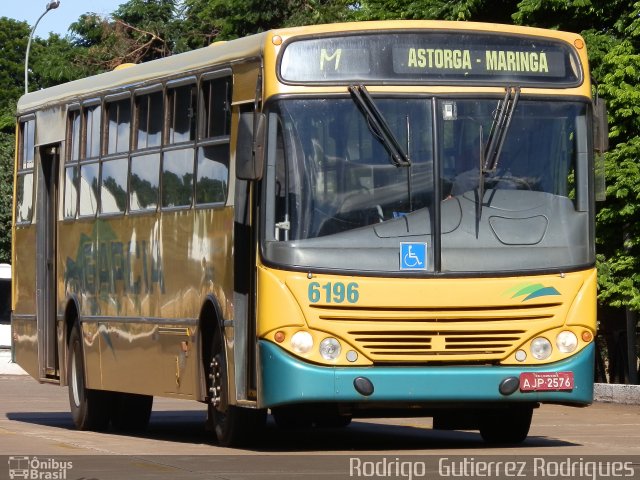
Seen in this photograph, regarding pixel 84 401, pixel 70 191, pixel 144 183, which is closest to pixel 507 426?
pixel 144 183

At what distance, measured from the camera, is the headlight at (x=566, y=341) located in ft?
47.4

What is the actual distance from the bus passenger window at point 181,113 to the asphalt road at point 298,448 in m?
2.63

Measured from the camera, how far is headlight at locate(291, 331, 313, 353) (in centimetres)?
1395

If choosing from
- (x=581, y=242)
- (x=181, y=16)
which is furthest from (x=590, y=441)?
(x=181, y=16)

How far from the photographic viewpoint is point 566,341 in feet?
47.4

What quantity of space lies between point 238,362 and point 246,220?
3.58 feet

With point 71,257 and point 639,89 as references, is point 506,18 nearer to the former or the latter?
point 639,89

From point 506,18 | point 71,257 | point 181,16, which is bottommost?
point 71,257

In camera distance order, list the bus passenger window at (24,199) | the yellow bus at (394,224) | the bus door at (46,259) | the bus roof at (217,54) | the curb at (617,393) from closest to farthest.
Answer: the yellow bus at (394,224) < the bus roof at (217,54) < the bus door at (46,259) < the bus passenger window at (24,199) < the curb at (617,393)

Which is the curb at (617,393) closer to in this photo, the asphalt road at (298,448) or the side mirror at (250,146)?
the asphalt road at (298,448)

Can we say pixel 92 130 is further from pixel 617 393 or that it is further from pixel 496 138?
pixel 617 393

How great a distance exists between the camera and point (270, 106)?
1422 cm

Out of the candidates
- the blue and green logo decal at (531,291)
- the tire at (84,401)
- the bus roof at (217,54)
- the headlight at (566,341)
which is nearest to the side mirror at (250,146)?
the bus roof at (217,54)
